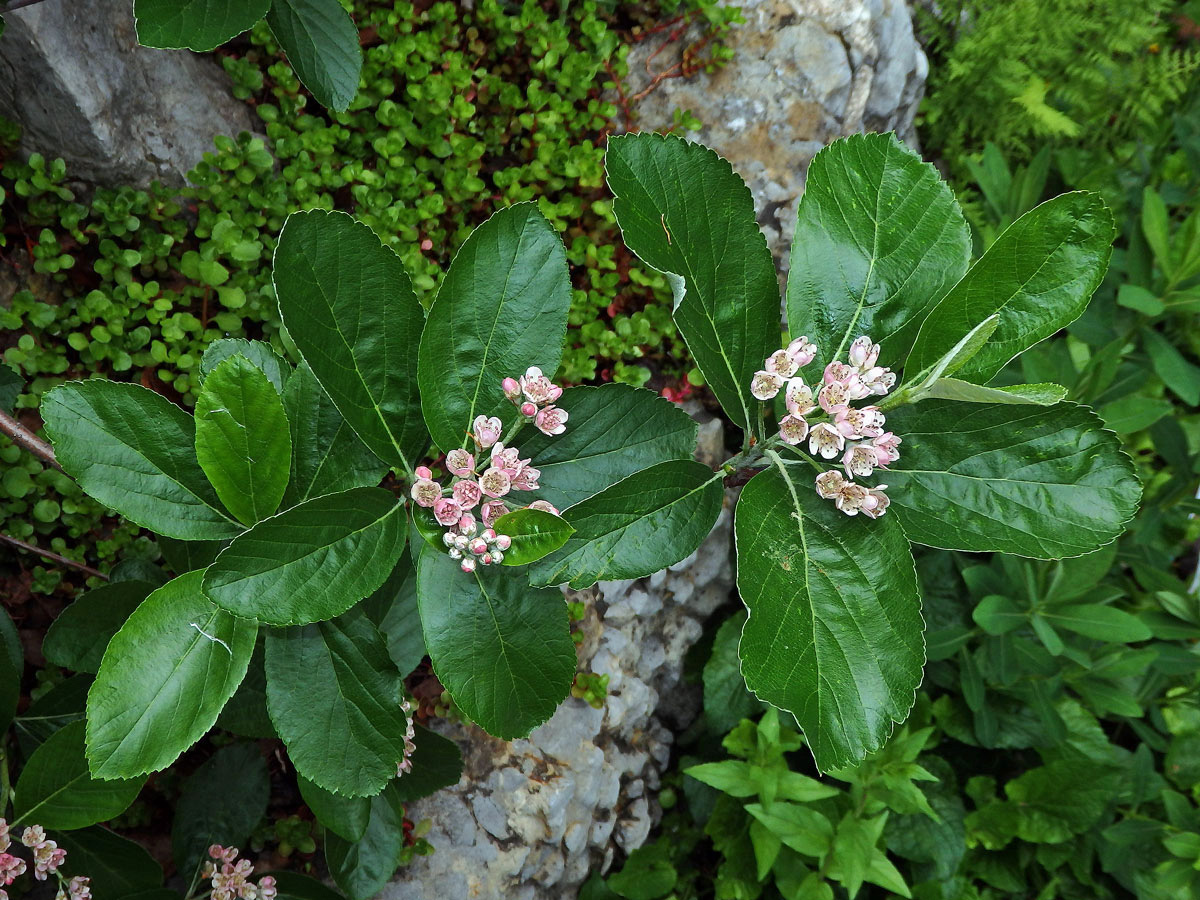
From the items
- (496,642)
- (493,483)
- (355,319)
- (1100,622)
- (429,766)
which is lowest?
(1100,622)

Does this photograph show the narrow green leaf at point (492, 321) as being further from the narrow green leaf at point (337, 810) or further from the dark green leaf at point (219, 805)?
the dark green leaf at point (219, 805)

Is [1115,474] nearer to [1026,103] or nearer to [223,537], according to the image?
[223,537]

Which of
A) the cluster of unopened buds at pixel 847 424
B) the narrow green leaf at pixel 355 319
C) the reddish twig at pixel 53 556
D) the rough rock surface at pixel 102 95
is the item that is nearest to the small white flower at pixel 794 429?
the cluster of unopened buds at pixel 847 424

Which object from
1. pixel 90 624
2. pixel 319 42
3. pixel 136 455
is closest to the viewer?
pixel 136 455

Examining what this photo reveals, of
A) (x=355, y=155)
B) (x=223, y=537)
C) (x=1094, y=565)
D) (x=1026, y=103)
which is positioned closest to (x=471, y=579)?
(x=223, y=537)

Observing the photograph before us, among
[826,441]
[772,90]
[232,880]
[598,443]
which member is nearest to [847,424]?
[826,441]

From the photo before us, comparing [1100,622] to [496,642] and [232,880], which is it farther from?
[232,880]

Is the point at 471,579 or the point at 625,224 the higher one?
the point at 625,224
